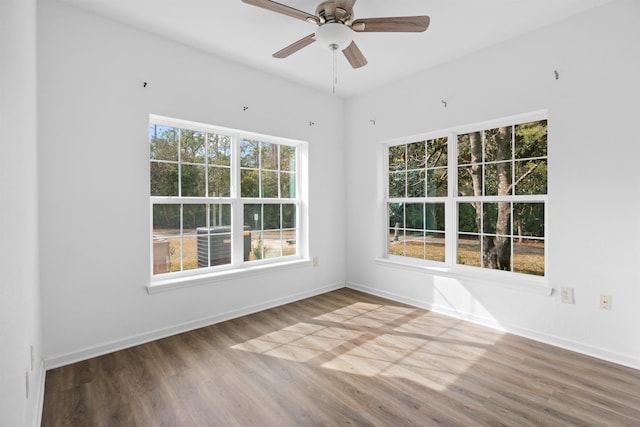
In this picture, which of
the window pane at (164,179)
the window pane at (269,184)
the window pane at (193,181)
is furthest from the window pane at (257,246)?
the window pane at (164,179)

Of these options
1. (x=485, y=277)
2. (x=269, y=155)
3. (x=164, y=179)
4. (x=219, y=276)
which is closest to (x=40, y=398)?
(x=219, y=276)

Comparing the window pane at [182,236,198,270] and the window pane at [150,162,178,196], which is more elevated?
the window pane at [150,162,178,196]

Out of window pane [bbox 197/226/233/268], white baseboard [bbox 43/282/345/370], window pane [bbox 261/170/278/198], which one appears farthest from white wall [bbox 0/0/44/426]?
window pane [bbox 261/170/278/198]

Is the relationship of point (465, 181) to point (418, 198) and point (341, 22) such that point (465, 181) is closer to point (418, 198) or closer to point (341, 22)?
point (418, 198)

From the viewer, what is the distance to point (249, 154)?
3.82 m

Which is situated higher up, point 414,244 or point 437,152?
point 437,152

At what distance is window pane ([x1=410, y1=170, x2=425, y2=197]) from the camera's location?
3.95m

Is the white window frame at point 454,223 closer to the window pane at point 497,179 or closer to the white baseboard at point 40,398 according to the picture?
the window pane at point 497,179

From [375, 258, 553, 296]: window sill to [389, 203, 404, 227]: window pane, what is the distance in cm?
49

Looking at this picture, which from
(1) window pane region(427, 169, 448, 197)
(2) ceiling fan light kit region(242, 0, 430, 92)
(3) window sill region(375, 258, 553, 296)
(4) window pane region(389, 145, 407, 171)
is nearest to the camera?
(2) ceiling fan light kit region(242, 0, 430, 92)

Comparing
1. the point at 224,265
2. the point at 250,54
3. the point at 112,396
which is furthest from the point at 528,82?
the point at 112,396

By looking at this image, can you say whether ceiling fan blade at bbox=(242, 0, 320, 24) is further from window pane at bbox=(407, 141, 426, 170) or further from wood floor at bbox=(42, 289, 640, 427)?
wood floor at bbox=(42, 289, 640, 427)

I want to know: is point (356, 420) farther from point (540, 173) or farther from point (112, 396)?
point (540, 173)

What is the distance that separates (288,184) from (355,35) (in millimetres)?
1949
